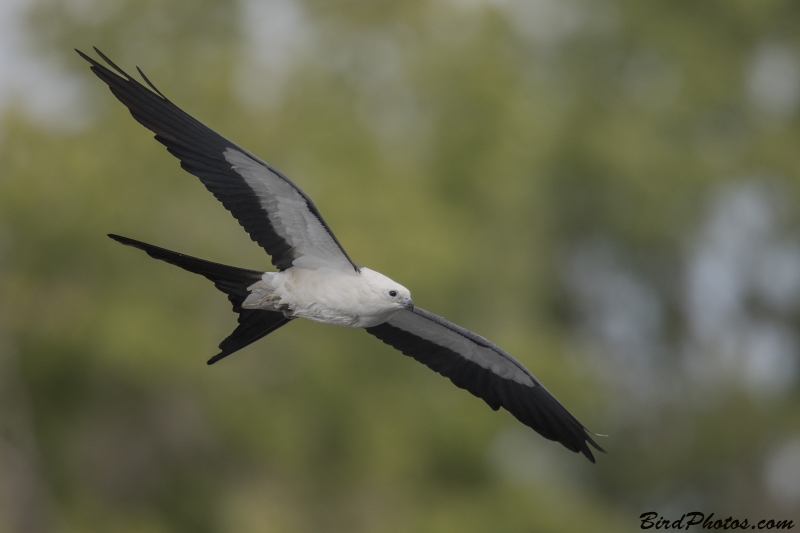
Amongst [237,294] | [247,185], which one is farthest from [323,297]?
[247,185]

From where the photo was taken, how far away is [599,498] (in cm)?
1898

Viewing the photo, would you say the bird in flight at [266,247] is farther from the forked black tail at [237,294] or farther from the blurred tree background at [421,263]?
the blurred tree background at [421,263]

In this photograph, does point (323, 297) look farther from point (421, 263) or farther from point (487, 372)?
point (421, 263)

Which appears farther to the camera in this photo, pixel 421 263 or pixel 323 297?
pixel 421 263

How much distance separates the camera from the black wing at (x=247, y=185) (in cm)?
609

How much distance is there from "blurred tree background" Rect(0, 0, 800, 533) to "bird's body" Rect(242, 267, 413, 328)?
6609 mm

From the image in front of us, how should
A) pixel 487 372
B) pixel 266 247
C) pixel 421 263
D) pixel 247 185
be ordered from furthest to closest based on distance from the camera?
pixel 421 263, pixel 487 372, pixel 266 247, pixel 247 185

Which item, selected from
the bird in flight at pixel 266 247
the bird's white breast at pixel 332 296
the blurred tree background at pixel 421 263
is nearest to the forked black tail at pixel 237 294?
the bird in flight at pixel 266 247

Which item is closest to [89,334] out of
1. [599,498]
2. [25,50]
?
[25,50]

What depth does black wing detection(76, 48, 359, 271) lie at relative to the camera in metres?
6.09

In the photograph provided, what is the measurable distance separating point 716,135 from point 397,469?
1064cm

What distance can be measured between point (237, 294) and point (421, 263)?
7.86 metres

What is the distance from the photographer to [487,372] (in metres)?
7.97

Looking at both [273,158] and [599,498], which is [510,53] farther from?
[599,498]
